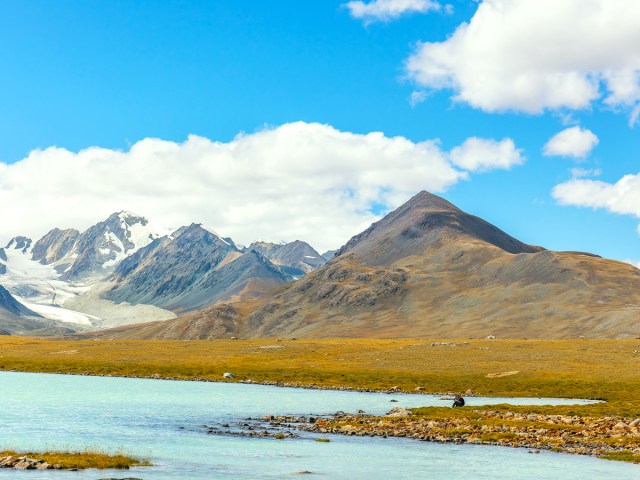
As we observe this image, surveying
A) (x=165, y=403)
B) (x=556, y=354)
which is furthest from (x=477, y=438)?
(x=556, y=354)

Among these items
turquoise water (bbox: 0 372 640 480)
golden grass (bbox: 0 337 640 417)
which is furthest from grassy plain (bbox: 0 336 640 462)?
turquoise water (bbox: 0 372 640 480)

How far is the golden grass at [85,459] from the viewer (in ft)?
154

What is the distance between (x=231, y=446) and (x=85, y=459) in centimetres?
1298

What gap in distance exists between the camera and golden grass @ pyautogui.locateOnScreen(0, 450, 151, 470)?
4685cm

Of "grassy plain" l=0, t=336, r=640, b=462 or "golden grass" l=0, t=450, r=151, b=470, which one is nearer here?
"golden grass" l=0, t=450, r=151, b=470

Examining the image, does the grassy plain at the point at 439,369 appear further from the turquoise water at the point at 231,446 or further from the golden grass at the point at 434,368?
the turquoise water at the point at 231,446

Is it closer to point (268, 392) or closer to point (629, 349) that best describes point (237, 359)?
point (268, 392)

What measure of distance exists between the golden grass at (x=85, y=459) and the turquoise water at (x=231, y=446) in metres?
1.64

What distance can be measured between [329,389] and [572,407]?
43699 mm

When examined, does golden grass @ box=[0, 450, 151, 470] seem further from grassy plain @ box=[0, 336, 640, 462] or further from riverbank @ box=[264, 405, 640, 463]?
grassy plain @ box=[0, 336, 640, 462]

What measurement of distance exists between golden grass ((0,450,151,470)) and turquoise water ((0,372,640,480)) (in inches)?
64.5

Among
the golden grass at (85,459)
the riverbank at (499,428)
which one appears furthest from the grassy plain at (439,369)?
the golden grass at (85,459)

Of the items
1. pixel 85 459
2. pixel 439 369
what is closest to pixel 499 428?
pixel 85 459

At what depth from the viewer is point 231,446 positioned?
58.4 meters
